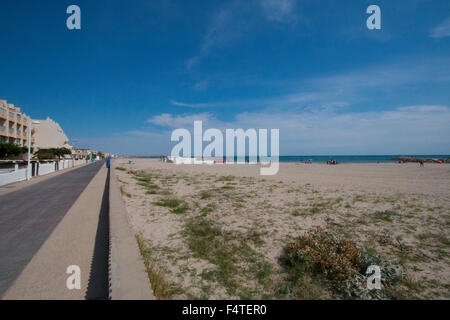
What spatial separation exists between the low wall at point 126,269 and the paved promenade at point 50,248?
0.43 meters

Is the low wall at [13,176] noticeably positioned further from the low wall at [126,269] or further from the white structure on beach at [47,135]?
the white structure on beach at [47,135]

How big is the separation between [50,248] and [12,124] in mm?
50790

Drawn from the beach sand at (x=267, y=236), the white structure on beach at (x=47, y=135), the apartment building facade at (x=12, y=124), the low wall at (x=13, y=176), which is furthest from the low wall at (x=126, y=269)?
the white structure on beach at (x=47, y=135)

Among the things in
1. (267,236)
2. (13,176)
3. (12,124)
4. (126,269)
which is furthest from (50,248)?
(12,124)

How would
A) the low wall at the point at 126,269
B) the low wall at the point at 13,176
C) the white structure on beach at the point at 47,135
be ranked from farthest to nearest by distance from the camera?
the white structure on beach at the point at 47,135, the low wall at the point at 13,176, the low wall at the point at 126,269

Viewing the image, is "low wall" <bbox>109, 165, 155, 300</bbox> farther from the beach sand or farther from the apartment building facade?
the apartment building facade

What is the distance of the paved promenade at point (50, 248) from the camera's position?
3243mm

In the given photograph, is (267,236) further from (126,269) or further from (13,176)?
(13,176)
